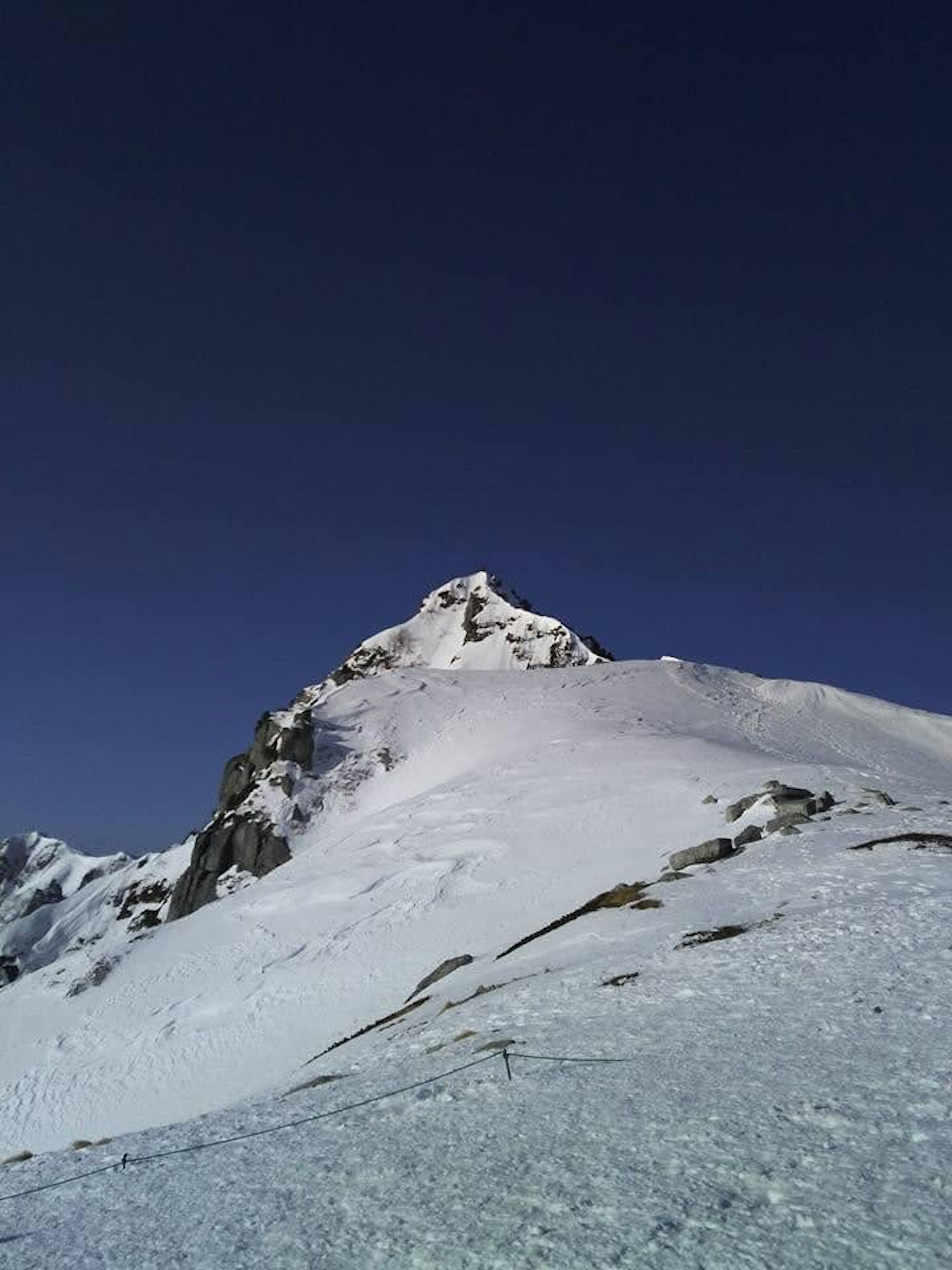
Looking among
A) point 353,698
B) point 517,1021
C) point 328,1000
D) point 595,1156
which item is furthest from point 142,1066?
point 353,698

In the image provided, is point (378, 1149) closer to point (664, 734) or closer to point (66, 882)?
point (664, 734)

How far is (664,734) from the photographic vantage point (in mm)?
48844

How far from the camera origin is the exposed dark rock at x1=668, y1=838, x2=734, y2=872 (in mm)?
21297

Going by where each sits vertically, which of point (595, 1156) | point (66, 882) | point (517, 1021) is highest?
point (66, 882)

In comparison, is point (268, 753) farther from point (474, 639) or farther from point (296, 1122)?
point (474, 639)

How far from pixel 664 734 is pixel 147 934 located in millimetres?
28345

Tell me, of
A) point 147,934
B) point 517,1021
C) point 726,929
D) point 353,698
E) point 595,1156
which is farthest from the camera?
point 353,698

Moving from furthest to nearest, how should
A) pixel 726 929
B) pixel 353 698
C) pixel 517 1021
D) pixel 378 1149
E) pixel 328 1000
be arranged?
pixel 353 698 < pixel 328 1000 < pixel 726 929 < pixel 517 1021 < pixel 378 1149

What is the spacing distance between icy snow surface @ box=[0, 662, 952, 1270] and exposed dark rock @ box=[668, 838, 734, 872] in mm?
1507

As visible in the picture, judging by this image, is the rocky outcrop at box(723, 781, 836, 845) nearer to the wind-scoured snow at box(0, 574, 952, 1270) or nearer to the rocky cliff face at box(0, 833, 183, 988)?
the wind-scoured snow at box(0, 574, 952, 1270)

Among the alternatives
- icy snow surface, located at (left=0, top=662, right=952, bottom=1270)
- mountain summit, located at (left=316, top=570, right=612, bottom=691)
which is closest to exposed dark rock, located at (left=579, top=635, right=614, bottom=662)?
mountain summit, located at (left=316, top=570, right=612, bottom=691)

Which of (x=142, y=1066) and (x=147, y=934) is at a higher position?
(x=147, y=934)

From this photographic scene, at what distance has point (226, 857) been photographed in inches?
2047

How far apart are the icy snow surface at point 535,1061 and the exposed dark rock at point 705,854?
1.51 m
